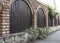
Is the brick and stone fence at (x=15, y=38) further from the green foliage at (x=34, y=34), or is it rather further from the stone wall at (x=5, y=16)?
the green foliage at (x=34, y=34)

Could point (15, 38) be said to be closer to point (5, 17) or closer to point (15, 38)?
point (15, 38)

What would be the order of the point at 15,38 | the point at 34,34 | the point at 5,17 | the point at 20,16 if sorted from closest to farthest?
the point at 5,17 < the point at 15,38 < the point at 20,16 < the point at 34,34

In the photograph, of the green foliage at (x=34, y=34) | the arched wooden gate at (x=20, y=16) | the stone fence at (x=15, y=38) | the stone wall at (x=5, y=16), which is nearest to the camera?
the stone fence at (x=15, y=38)

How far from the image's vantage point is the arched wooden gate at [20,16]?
29.8ft

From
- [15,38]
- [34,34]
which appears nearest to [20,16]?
[34,34]

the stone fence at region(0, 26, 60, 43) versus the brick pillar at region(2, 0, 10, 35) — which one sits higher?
the brick pillar at region(2, 0, 10, 35)

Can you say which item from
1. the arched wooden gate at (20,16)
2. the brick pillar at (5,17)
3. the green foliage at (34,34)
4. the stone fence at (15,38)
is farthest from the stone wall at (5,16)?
the green foliage at (34,34)

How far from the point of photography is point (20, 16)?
10078 millimetres

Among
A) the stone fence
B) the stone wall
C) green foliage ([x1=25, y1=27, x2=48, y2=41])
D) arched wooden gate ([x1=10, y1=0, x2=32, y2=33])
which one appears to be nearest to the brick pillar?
the stone wall

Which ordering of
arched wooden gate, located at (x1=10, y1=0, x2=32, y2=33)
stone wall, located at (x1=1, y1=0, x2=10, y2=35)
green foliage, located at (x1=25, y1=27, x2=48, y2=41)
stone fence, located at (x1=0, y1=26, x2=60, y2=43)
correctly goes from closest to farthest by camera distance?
stone fence, located at (x1=0, y1=26, x2=60, y2=43)
stone wall, located at (x1=1, y1=0, x2=10, y2=35)
arched wooden gate, located at (x1=10, y1=0, x2=32, y2=33)
green foliage, located at (x1=25, y1=27, x2=48, y2=41)

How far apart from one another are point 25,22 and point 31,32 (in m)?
0.65

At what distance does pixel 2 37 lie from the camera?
275 inches

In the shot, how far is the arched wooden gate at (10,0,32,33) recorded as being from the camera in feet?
29.8

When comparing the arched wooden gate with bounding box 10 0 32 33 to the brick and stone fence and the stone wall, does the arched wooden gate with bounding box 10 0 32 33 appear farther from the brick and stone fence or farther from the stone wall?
the stone wall
